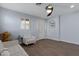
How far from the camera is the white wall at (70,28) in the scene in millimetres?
3154

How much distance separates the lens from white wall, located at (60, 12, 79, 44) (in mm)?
3154

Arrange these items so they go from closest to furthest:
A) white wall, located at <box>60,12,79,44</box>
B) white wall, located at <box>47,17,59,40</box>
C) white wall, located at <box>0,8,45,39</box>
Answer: white wall, located at <box>0,8,45,39</box>
white wall, located at <box>47,17,59,40</box>
white wall, located at <box>60,12,79,44</box>

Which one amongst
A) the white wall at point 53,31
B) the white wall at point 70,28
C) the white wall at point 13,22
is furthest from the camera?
the white wall at point 70,28

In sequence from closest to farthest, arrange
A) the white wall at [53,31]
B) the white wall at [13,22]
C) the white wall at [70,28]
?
the white wall at [13,22] → the white wall at [53,31] → the white wall at [70,28]

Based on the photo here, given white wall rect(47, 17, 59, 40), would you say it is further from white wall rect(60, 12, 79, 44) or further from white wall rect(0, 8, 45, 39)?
white wall rect(0, 8, 45, 39)

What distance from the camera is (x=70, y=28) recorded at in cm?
328

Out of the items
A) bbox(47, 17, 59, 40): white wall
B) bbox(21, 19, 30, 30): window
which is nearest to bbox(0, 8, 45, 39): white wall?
bbox(21, 19, 30, 30): window

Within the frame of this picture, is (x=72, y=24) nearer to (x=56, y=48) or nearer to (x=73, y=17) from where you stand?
(x=73, y=17)

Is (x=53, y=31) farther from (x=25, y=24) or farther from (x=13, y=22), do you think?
(x=13, y=22)

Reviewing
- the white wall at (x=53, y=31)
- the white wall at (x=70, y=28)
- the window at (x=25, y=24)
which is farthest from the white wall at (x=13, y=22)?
the white wall at (x=70, y=28)

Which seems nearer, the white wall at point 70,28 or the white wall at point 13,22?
the white wall at point 13,22

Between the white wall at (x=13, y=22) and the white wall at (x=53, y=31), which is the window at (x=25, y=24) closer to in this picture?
the white wall at (x=13, y=22)

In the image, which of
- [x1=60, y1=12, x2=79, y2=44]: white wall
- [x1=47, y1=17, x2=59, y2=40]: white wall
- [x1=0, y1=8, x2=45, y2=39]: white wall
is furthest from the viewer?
[x1=60, y1=12, x2=79, y2=44]: white wall

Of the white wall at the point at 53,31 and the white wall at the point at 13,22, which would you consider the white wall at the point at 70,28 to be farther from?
the white wall at the point at 13,22
